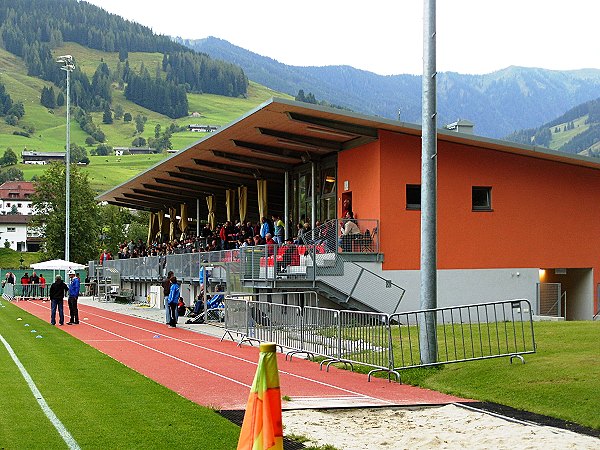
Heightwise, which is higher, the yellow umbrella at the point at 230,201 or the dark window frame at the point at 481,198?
the yellow umbrella at the point at 230,201

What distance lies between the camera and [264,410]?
804 centimetres

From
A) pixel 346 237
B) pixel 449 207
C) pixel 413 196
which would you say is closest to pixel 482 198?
pixel 449 207

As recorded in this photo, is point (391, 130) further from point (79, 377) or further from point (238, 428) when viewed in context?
point (238, 428)

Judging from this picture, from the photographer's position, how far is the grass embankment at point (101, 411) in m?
10.8

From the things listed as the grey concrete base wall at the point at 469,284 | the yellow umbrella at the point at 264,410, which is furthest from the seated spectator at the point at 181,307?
the yellow umbrella at the point at 264,410

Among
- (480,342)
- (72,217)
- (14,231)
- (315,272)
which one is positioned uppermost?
(14,231)

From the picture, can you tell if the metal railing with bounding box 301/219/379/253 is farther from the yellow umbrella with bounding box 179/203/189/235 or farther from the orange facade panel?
the yellow umbrella with bounding box 179/203/189/235

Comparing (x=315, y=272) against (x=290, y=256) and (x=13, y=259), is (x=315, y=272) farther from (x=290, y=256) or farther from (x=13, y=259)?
(x=13, y=259)

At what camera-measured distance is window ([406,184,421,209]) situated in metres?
33.0

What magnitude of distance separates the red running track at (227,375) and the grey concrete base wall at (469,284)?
7.65m

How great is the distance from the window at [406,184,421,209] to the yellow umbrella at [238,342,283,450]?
2527 cm

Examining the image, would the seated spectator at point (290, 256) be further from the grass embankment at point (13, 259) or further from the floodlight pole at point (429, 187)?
the grass embankment at point (13, 259)

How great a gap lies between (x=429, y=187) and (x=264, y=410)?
9.79m

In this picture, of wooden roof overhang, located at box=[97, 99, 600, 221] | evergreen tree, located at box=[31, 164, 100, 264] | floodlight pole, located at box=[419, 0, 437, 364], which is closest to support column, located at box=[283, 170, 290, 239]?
wooden roof overhang, located at box=[97, 99, 600, 221]
